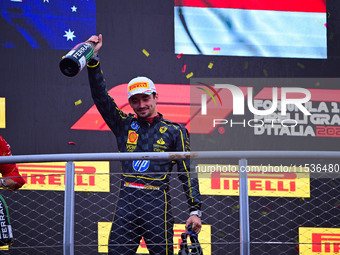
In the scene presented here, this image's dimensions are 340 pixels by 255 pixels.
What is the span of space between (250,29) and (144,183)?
1649 mm

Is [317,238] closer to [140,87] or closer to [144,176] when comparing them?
[144,176]

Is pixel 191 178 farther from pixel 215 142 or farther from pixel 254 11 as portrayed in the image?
pixel 254 11

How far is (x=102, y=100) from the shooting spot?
2.47 meters

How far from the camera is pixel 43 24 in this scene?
3.39m

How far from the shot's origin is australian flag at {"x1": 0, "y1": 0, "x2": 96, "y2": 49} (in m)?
3.38

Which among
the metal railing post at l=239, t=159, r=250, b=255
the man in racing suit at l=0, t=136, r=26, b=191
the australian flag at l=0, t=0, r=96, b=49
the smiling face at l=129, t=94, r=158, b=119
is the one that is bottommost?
the metal railing post at l=239, t=159, r=250, b=255

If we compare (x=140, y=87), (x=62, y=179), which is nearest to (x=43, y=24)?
(x=62, y=179)

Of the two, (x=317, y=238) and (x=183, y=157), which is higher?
(x=183, y=157)

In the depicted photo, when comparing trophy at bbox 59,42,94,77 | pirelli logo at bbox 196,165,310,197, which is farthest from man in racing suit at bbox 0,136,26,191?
pirelli logo at bbox 196,165,310,197

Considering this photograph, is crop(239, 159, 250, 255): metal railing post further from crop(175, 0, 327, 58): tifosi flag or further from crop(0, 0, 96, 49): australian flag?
crop(0, 0, 96, 49): australian flag

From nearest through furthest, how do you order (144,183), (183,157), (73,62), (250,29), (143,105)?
(73,62) < (183,157) < (144,183) < (143,105) < (250,29)

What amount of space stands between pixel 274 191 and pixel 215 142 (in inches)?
20.2

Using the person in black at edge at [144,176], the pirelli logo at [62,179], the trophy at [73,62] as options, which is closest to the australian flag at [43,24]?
the pirelli logo at [62,179]

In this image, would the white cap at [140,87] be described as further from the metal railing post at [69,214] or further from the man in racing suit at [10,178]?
the man in racing suit at [10,178]
